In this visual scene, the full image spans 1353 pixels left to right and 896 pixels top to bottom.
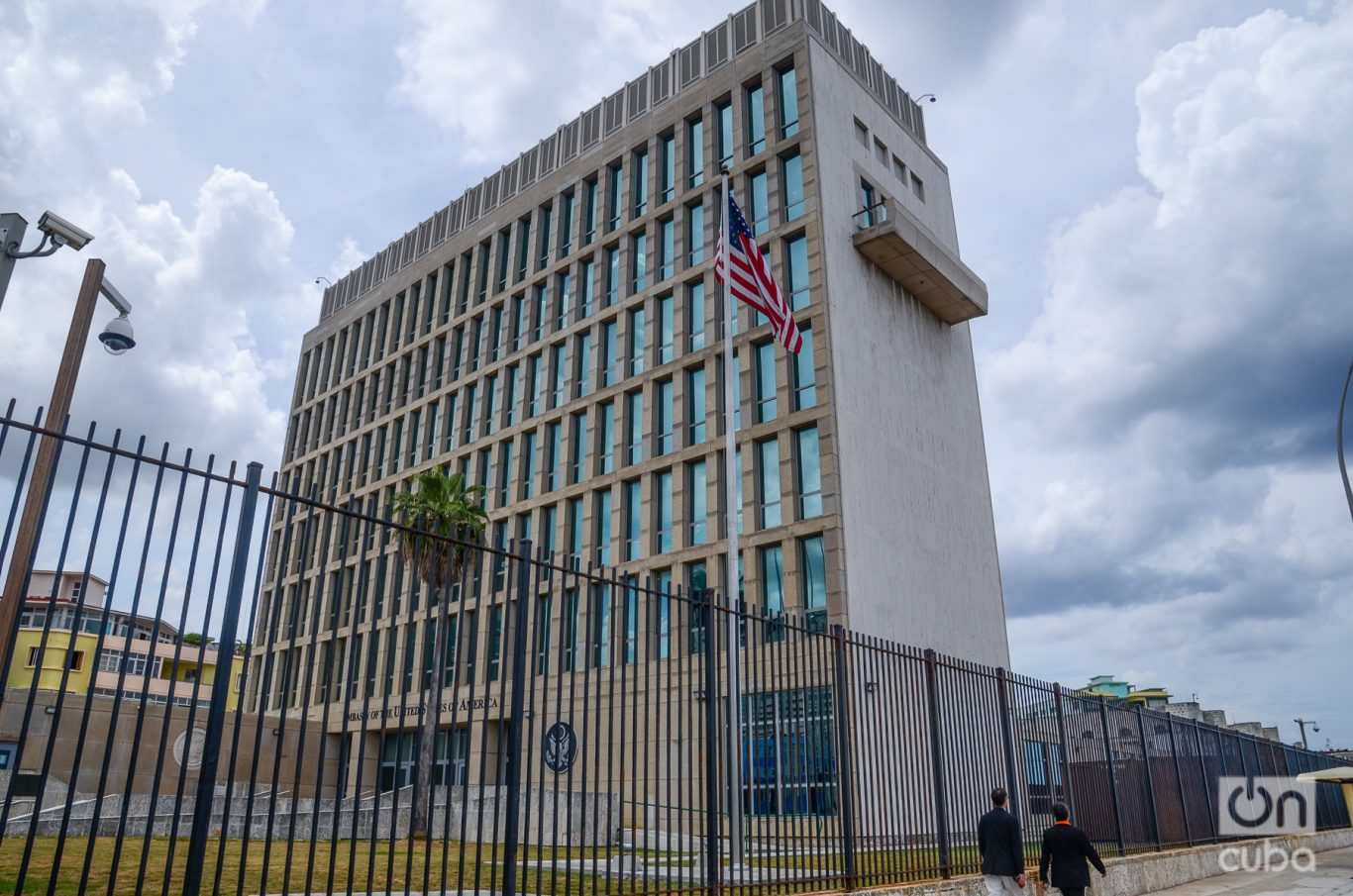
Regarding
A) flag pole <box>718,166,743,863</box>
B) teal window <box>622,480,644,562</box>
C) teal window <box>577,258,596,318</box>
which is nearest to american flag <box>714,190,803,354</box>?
flag pole <box>718,166,743,863</box>

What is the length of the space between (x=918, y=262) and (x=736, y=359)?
8.32 meters

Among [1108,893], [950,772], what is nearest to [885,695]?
[950,772]

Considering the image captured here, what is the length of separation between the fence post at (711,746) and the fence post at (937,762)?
3.68m

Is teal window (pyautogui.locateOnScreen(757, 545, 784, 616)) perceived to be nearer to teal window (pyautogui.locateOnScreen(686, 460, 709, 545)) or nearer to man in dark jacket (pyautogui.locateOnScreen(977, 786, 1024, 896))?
teal window (pyautogui.locateOnScreen(686, 460, 709, 545))

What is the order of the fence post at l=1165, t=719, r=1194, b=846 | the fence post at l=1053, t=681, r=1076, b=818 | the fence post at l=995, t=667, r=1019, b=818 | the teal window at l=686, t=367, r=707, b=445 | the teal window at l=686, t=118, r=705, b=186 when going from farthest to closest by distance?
the teal window at l=686, t=118, r=705, b=186 < the teal window at l=686, t=367, r=707, b=445 < the fence post at l=1165, t=719, r=1194, b=846 < the fence post at l=1053, t=681, r=1076, b=818 < the fence post at l=995, t=667, r=1019, b=818

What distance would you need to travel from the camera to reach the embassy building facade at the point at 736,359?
1270 inches

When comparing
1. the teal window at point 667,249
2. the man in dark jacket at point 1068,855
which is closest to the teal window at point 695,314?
the teal window at point 667,249

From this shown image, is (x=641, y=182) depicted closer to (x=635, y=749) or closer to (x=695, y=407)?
(x=695, y=407)

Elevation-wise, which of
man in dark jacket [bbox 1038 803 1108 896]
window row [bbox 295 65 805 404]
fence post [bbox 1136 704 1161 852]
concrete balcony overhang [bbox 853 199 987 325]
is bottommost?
man in dark jacket [bbox 1038 803 1108 896]

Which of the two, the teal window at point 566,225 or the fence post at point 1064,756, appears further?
the teal window at point 566,225

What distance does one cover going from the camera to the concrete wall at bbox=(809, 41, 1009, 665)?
1247 inches

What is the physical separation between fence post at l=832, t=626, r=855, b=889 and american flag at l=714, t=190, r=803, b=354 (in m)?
7.45

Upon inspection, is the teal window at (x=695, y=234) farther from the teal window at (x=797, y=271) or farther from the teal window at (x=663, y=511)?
the teal window at (x=663, y=511)

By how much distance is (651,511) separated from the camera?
35562 mm
